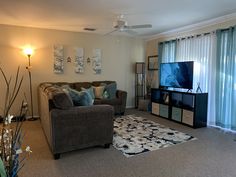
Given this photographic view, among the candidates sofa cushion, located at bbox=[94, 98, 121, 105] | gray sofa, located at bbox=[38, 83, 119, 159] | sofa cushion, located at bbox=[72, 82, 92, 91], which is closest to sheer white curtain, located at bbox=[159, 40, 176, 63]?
sofa cushion, located at bbox=[94, 98, 121, 105]

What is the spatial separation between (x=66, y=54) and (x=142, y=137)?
328cm

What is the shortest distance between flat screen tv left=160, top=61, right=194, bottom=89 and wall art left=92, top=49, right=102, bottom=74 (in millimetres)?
1903

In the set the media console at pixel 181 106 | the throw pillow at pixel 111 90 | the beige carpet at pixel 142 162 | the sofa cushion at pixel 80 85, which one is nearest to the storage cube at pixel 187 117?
the media console at pixel 181 106

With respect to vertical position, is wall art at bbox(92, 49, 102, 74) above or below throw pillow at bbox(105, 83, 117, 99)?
above

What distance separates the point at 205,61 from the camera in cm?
442

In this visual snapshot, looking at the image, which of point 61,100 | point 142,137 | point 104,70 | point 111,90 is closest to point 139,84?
point 104,70

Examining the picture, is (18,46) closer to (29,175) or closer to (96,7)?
(96,7)

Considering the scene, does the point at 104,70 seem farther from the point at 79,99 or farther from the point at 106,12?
the point at 79,99

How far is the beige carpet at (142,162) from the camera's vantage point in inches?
91.5

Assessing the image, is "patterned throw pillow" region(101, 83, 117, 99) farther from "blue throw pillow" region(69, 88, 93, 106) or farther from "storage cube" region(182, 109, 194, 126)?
"blue throw pillow" region(69, 88, 93, 106)

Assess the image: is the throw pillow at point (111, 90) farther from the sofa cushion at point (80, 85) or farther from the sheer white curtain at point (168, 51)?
the sheer white curtain at point (168, 51)

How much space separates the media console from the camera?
4.16m

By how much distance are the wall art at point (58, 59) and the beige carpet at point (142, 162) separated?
7.93 ft

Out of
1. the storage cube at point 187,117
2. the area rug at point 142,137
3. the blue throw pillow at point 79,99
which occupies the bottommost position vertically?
the area rug at point 142,137
